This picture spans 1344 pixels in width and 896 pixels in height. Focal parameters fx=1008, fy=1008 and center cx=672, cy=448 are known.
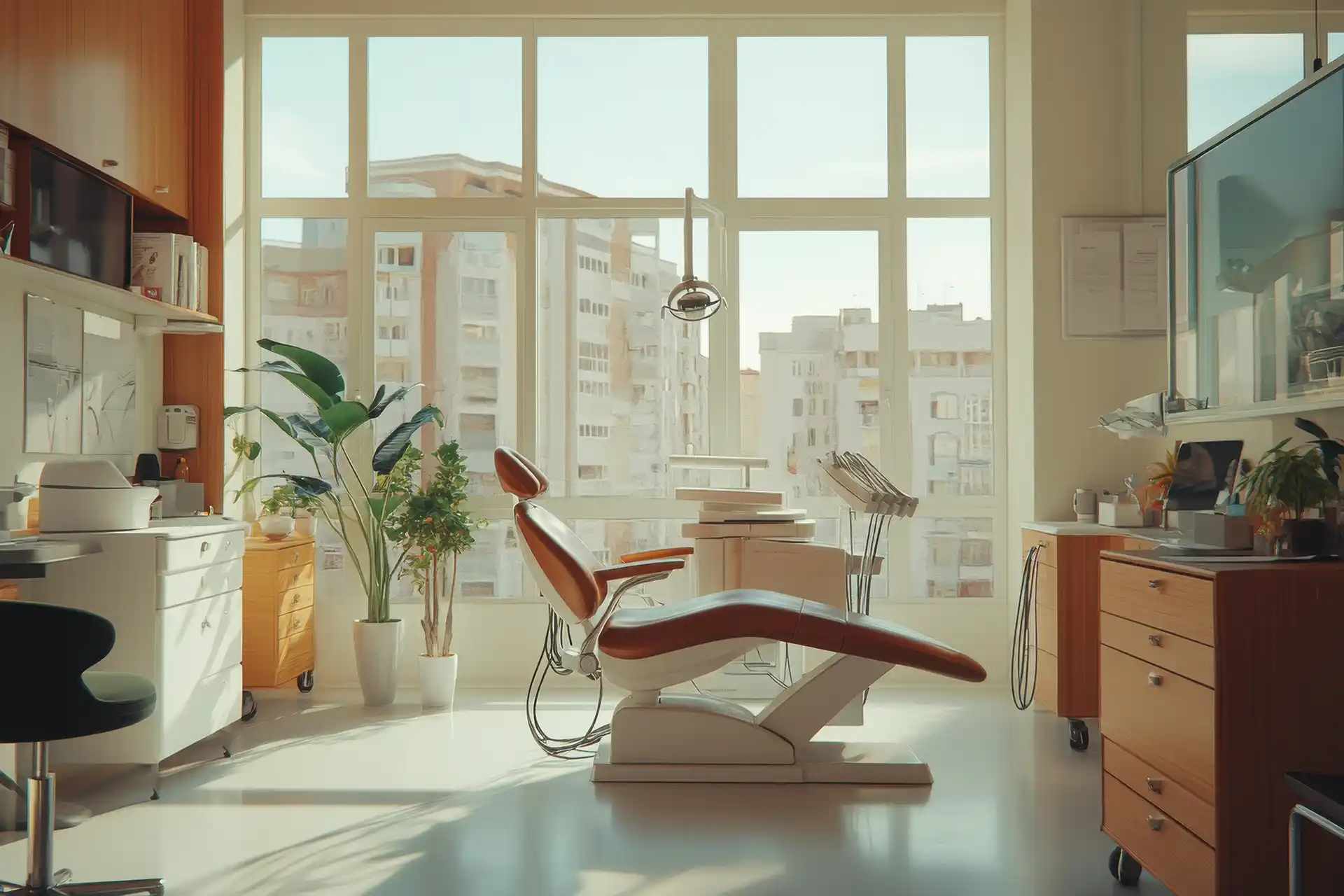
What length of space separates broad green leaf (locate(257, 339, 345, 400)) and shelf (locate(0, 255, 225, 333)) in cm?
25

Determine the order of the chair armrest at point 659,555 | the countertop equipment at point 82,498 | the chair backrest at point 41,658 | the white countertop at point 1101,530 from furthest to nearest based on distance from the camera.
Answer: the chair armrest at point 659,555
the white countertop at point 1101,530
the countertop equipment at point 82,498
the chair backrest at point 41,658

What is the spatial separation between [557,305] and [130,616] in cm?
252

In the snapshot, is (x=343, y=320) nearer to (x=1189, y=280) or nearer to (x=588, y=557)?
(x=588, y=557)

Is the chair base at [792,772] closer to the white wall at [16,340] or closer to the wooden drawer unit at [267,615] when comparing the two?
the wooden drawer unit at [267,615]

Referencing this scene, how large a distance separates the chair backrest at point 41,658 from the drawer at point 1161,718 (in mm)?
2328

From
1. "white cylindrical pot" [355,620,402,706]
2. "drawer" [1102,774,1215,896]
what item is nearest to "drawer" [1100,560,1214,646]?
"drawer" [1102,774,1215,896]

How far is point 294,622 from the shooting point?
15.0 ft

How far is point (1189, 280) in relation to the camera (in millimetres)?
3049

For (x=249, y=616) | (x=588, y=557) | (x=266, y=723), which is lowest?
(x=266, y=723)

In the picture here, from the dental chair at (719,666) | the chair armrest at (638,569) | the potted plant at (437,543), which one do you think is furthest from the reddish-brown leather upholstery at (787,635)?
the potted plant at (437,543)

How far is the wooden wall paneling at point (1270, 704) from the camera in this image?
78.1 inches

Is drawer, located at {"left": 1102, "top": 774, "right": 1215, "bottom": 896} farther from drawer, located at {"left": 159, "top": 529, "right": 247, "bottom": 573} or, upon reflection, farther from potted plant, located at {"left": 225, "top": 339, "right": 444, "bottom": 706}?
potted plant, located at {"left": 225, "top": 339, "right": 444, "bottom": 706}

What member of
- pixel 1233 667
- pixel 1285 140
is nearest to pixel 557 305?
pixel 1285 140

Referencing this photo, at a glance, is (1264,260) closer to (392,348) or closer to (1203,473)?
(1203,473)
